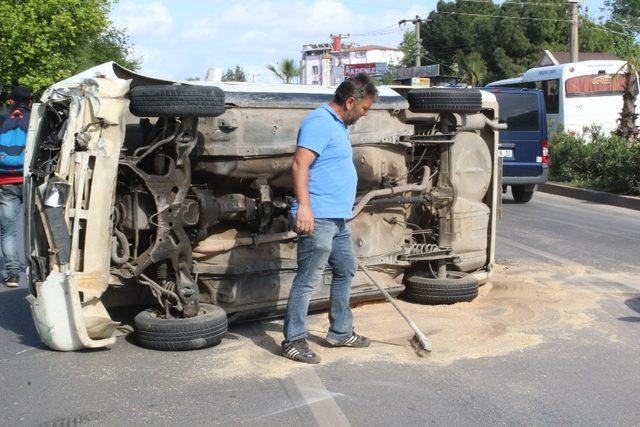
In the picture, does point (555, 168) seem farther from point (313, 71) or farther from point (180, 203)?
point (313, 71)

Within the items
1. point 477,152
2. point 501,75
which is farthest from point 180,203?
point 501,75

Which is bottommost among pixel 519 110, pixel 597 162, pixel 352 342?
pixel 352 342

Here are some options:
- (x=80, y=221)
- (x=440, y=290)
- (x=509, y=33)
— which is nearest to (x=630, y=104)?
(x=440, y=290)

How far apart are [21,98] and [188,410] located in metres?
4.25

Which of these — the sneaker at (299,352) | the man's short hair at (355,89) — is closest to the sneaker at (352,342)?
the sneaker at (299,352)

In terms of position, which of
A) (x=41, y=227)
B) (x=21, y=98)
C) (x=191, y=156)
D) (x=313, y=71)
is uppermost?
(x=313, y=71)

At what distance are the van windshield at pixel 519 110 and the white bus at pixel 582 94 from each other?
24.8ft

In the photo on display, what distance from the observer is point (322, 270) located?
17.3ft

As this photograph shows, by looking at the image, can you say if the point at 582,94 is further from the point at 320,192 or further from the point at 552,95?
the point at 320,192

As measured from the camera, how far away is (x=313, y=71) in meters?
106

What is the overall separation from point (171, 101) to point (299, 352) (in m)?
1.77

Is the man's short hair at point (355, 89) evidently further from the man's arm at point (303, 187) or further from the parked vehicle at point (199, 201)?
the parked vehicle at point (199, 201)

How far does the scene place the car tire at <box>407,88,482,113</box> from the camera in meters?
6.46

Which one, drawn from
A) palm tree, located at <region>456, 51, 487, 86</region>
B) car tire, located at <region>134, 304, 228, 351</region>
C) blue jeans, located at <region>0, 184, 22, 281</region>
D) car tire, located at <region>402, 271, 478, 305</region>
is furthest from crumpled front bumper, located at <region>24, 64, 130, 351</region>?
palm tree, located at <region>456, 51, 487, 86</region>
